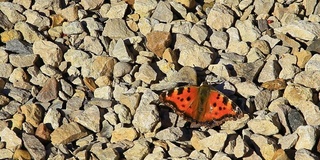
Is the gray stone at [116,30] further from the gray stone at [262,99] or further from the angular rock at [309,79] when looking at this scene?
the angular rock at [309,79]

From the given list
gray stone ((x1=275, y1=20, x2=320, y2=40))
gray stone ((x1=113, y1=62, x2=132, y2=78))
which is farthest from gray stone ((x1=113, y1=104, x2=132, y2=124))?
gray stone ((x1=275, y1=20, x2=320, y2=40))

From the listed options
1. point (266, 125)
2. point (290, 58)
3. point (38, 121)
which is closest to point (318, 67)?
point (290, 58)

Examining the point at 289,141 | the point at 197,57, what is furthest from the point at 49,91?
the point at 289,141

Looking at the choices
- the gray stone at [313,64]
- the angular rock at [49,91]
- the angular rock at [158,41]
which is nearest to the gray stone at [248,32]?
the gray stone at [313,64]

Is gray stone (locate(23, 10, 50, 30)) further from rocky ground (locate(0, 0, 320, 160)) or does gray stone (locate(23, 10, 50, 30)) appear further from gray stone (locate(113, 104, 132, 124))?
gray stone (locate(113, 104, 132, 124))

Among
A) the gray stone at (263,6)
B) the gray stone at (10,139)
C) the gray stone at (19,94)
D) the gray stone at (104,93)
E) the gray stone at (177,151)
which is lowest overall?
the gray stone at (10,139)

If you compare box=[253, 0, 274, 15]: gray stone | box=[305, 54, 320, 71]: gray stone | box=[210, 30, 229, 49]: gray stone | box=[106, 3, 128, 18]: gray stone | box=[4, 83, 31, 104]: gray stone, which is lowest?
box=[4, 83, 31, 104]: gray stone
